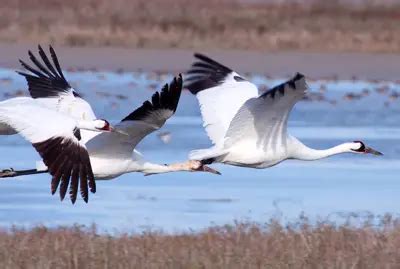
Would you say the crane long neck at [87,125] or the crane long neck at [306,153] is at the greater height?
the crane long neck at [87,125]

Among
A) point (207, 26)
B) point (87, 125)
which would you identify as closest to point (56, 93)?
point (87, 125)

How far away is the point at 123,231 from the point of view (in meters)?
11.4

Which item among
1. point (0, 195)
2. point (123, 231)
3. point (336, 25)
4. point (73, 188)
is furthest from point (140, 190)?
point (336, 25)

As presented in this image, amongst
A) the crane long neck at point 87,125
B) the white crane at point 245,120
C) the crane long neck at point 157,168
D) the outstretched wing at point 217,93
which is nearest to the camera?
the crane long neck at point 87,125

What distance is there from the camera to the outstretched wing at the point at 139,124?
36.0 feet

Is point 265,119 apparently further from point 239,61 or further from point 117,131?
point 239,61

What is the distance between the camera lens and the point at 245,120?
1209cm

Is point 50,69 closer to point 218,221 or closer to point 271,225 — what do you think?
point 218,221

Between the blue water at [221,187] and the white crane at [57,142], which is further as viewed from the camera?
the blue water at [221,187]

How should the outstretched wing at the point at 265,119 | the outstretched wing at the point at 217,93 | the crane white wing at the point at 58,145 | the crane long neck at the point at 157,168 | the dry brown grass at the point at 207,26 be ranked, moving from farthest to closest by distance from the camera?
the dry brown grass at the point at 207,26 < the outstretched wing at the point at 217,93 < the crane long neck at the point at 157,168 < the outstretched wing at the point at 265,119 < the crane white wing at the point at 58,145

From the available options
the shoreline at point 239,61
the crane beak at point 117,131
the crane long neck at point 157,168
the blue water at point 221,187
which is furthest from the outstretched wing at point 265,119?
the shoreline at point 239,61

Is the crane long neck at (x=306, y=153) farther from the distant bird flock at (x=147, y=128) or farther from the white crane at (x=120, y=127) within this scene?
the white crane at (x=120, y=127)

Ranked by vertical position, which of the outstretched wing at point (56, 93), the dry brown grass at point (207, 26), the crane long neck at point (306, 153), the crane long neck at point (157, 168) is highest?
the outstretched wing at point (56, 93)

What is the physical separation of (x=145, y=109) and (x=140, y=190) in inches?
114
